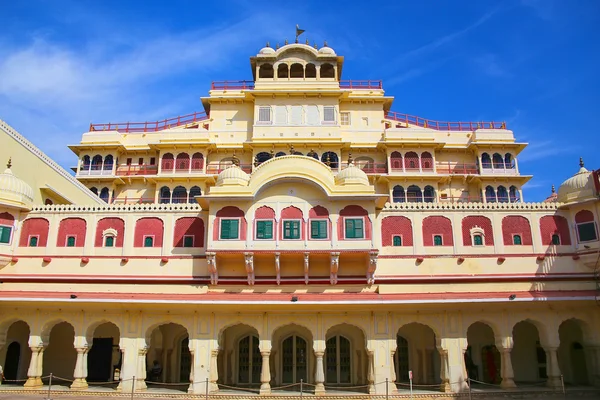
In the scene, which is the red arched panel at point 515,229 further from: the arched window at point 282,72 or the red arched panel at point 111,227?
the arched window at point 282,72

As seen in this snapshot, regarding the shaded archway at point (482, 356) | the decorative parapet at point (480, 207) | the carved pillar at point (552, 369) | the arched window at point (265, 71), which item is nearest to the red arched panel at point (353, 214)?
the decorative parapet at point (480, 207)

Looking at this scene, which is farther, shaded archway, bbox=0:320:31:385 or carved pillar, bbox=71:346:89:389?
shaded archway, bbox=0:320:31:385

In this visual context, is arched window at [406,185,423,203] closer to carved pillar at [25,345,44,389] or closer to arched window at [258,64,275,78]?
arched window at [258,64,275,78]

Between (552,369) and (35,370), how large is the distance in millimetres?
23484

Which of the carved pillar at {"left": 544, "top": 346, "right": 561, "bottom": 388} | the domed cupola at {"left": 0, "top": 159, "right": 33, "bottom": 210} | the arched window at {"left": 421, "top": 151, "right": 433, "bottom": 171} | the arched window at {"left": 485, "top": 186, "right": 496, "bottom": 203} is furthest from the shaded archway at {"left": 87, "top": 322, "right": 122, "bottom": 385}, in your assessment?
the arched window at {"left": 485, "top": 186, "right": 496, "bottom": 203}

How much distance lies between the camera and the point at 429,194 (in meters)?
38.1

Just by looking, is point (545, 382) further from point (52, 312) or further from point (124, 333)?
point (52, 312)

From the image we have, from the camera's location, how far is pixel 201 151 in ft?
128

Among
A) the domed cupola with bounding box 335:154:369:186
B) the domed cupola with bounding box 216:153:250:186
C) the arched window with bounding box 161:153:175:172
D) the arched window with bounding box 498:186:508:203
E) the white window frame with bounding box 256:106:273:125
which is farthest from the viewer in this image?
the white window frame with bounding box 256:106:273:125

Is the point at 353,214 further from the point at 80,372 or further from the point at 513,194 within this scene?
the point at 513,194

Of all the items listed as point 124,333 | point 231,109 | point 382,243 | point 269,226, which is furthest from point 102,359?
point 231,109

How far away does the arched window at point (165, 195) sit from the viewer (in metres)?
38.4

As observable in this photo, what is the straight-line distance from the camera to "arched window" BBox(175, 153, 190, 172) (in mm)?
38781

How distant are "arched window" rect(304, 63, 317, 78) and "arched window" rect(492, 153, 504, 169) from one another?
1545 cm
